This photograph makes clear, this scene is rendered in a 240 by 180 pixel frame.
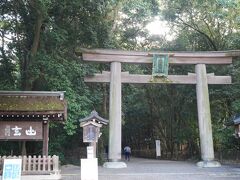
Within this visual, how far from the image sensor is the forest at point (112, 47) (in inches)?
765

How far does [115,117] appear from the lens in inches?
753

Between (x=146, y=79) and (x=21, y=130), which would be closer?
(x=21, y=130)

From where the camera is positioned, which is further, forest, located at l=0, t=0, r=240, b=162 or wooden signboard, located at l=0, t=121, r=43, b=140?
forest, located at l=0, t=0, r=240, b=162

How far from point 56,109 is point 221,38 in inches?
706

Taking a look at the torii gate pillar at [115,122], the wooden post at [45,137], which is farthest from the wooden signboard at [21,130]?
the torii gate pillar at [115,122]

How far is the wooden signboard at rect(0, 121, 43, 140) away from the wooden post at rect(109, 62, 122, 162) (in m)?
5.25

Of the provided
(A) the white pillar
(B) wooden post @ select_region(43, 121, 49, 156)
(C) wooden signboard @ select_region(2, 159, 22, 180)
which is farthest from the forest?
(C) wooden signboard @ select_region(2, 159, 22, 180)

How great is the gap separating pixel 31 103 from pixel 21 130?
1.26 meters

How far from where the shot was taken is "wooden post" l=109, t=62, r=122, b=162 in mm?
18562

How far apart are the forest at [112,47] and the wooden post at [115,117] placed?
54.1 inches

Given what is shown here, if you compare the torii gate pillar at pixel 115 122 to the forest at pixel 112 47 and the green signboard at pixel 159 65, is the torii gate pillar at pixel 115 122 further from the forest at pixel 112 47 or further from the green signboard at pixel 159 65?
the green signboard at pixel 159 65

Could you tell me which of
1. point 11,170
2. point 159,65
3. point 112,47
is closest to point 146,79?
point 159,65

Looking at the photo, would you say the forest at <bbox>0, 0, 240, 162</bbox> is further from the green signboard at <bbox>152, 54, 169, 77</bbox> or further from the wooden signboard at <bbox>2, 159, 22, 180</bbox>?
the wooden signboard at <bbox>2, 159, 22, 180</bbox>

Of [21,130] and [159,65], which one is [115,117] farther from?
[21,130]
